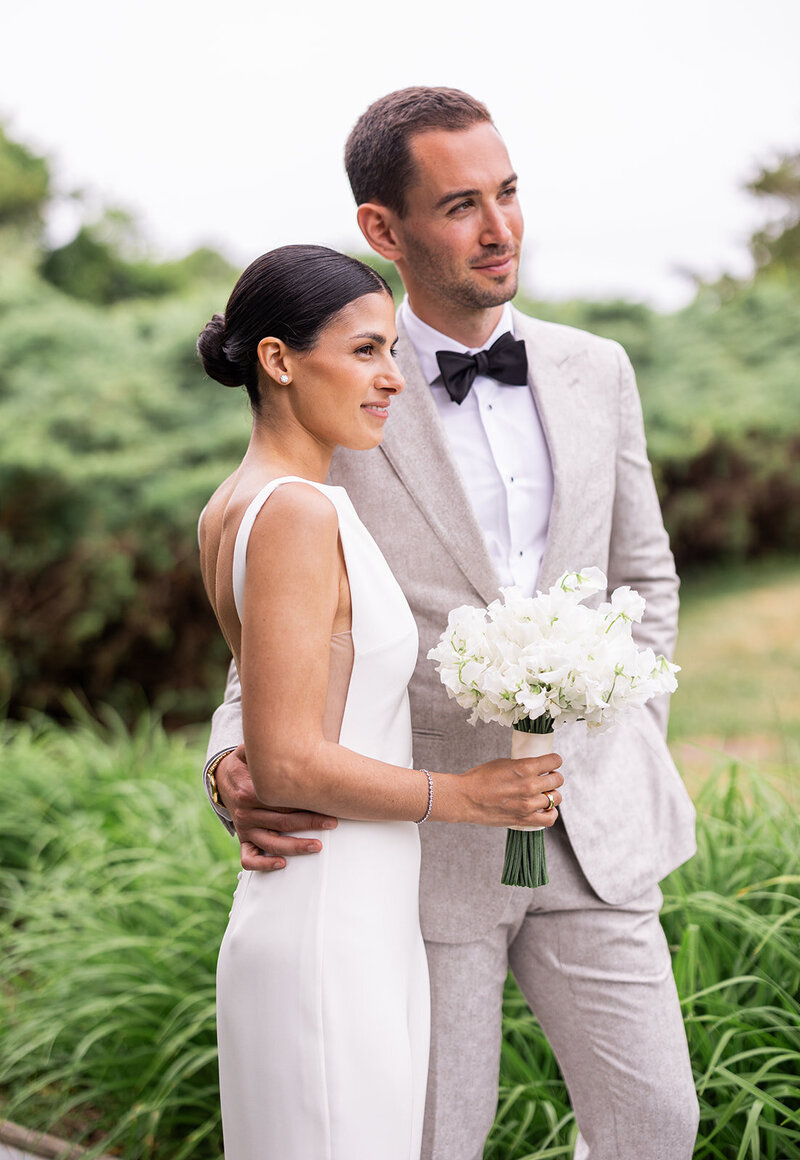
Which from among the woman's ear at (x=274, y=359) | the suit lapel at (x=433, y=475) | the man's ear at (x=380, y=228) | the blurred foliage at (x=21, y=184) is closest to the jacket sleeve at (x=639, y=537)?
the suit lapel at (x=433, y=475)

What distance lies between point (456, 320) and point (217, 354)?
0.65m

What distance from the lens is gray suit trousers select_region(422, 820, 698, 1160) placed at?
2197 mm

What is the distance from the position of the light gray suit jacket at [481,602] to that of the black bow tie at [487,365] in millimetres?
44

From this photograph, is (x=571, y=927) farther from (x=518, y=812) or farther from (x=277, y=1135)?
(x=277, y=1135)

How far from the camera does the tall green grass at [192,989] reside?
2814mm

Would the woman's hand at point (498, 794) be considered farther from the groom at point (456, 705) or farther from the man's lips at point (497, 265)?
the man's lips at point (497, 265)

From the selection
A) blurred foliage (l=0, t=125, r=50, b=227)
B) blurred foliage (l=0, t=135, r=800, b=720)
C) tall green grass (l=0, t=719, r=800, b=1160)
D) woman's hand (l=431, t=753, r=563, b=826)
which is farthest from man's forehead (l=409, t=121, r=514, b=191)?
blurred foliage (l=0, t=125, r=50, b=227)

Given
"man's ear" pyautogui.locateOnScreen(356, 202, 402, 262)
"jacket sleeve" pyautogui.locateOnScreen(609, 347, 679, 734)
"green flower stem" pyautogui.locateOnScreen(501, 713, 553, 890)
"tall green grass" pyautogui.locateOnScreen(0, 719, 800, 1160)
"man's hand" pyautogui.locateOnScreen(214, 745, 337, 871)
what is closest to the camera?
"man's hand" pyautogui.locateOnScreen(214, 745, 337, 871)

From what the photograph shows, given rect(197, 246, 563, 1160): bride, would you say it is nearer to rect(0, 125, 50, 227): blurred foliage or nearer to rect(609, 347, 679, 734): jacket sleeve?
rect(609, 347, 679, 734): jacket sleeve

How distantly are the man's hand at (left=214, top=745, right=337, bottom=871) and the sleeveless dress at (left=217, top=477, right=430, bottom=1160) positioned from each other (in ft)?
0.10

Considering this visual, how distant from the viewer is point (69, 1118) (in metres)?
3.48

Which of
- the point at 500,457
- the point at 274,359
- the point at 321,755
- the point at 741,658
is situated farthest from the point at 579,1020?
the point at 741,658

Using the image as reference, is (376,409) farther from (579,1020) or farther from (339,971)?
(579,1020)

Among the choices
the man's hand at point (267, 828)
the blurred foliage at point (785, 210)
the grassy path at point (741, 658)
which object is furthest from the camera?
the blurred foliage at point (785, 210)
